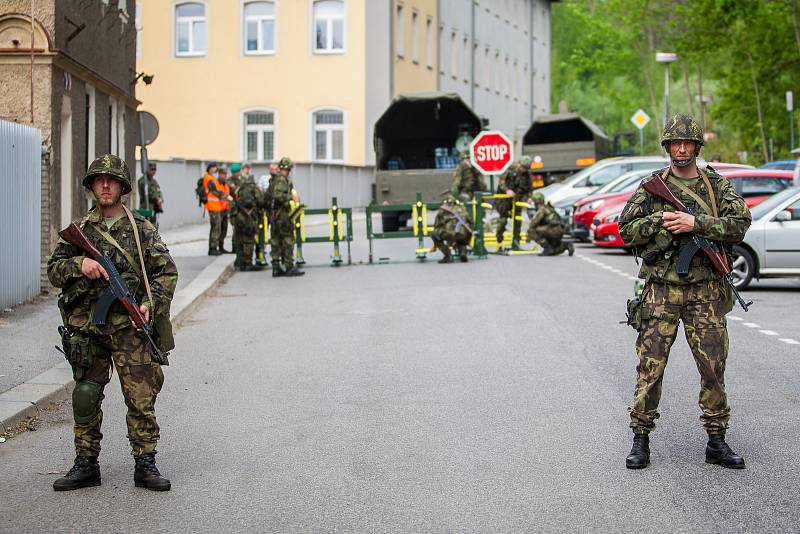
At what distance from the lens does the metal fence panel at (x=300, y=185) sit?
116 ft

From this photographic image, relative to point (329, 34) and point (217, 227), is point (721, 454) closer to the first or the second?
point (217, 227)

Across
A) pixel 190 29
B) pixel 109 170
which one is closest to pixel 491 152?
pixel 190 29

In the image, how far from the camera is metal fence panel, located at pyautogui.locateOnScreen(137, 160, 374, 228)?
35.4 meters

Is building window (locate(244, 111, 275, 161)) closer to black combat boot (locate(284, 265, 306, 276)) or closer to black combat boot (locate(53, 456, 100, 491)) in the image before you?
black combat boot (locate(284, 265, 306, 276))

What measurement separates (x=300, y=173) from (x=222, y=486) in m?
37.0

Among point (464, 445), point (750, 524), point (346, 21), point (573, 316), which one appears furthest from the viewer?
point (346, 21)

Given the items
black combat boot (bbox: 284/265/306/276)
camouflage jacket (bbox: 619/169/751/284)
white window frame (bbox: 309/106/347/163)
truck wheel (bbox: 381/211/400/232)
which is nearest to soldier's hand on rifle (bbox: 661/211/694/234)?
camouflage jacket (bbox: 619/169/751/284)

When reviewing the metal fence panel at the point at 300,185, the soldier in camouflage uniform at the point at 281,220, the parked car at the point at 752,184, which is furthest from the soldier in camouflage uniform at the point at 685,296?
the metal fence panel at the point at 300,185

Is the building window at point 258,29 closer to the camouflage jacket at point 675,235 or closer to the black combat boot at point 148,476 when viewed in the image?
the camouflage jacket at point 675,235

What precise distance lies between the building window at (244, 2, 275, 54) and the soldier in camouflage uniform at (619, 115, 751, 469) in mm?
41796

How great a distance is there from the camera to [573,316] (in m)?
15.0

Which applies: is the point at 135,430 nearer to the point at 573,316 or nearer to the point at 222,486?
the point at 222,486

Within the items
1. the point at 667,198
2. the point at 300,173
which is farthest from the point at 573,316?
the point at 300,173

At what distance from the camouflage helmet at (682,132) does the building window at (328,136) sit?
135 feet
